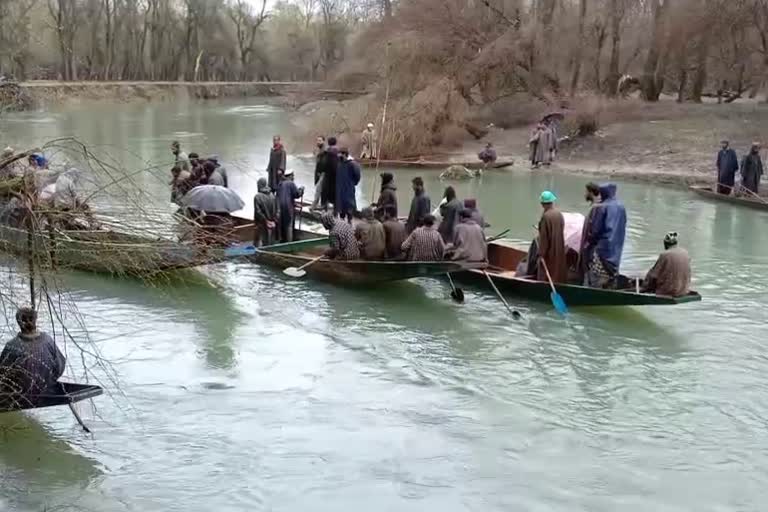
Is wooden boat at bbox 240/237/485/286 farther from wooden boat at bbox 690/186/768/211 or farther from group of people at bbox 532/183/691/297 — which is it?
wooden boat at bbox 690/186/768/211

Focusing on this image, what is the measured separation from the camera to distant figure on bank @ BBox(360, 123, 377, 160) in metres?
26.3

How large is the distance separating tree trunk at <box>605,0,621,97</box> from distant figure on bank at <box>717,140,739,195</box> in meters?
12.7

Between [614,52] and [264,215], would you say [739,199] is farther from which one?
[614,52]

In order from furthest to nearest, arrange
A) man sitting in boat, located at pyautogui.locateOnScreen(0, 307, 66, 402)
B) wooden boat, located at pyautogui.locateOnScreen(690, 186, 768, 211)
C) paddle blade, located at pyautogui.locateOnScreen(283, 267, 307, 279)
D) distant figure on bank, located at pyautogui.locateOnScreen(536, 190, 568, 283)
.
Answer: wooden boat, located at pyautogui.locateOnScreen(690, 186, 768, 211) < paddle blade, located at pyautogui.locateOnScreen(283, 267, 307, 279) < distant figure on bank, located at pyautogui.locateOnScreen(536, 190, 568, 283) < man sitting in boat, located at pyautogui.locateOnScreen(0, 307, 66, 402)

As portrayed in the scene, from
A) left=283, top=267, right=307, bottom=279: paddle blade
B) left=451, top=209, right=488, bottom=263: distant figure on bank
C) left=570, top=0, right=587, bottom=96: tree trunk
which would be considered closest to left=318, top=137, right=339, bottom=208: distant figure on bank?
left=283, top=267, right=307, bottom=279: paddle blade

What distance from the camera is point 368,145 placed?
→ 26516 millimetres

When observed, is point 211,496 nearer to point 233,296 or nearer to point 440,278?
point 233,296

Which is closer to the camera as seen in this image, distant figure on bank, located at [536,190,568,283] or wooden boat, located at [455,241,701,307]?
wooden boat, located at [455,241,701,307]

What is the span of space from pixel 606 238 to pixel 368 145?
53.4ft

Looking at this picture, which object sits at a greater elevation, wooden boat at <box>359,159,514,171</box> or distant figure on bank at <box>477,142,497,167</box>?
distant figure on bank at <box>477,142,497,167</box>

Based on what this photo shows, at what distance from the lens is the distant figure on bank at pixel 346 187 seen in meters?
14.7

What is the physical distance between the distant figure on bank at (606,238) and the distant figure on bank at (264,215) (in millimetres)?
4876

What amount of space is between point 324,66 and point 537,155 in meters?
51.3

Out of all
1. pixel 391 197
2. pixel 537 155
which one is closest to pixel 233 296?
pixel 391 197
